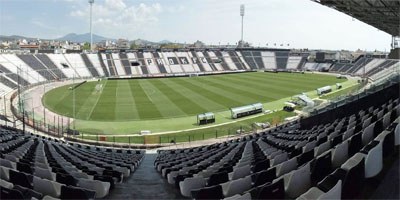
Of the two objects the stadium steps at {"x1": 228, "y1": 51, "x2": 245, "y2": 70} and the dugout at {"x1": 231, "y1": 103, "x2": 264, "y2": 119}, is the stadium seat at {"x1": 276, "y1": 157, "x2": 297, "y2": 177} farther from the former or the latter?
the stadium steps at {"x1": 228, "y1": 51, "x2": 245, "y2": 70}

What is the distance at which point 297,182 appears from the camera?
18.2 ft

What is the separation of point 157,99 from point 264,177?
4764 cm

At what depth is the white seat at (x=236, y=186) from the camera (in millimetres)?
6219

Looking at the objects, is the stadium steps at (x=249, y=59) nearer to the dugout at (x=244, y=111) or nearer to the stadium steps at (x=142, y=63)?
the stadium steps at (x=142, y=63)

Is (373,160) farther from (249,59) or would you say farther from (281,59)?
(281,59)

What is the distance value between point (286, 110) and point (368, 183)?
127 feet

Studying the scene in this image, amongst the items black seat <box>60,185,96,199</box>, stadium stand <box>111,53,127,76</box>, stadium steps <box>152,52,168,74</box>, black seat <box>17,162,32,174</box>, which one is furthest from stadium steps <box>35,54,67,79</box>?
black seat <box>60,185,96,199</box>

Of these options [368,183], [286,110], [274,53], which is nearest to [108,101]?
[286,110]

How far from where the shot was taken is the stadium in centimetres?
604

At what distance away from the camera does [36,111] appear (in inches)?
1757

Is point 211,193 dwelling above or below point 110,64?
below

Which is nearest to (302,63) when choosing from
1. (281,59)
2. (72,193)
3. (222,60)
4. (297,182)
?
(281,59)

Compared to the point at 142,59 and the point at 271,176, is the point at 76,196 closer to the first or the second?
the point at 271,176

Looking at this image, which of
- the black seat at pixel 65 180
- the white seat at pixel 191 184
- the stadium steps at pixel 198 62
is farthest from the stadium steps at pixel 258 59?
the black seat at pixel 65 180
